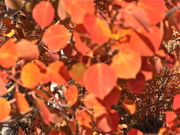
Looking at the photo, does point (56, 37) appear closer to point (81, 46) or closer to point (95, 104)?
point (81, 46)

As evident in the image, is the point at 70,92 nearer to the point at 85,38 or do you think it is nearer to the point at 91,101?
the point at 91,101

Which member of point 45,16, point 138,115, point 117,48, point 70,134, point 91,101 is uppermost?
point 45,16

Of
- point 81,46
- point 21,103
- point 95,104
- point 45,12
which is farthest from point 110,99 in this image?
point 45,12

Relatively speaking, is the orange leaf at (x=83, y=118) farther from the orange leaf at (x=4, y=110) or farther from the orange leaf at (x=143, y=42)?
the orange leaf at (x=143, y=42)

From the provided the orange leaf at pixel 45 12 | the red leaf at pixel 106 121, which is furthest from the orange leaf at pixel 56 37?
the red leaf at pixel 106 121

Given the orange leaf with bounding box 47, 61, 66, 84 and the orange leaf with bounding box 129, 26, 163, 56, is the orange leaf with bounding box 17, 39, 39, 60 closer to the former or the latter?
the orange leaf with bounding box 47, 61, 66, 84

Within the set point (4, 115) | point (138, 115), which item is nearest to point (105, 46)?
point (4, 115)

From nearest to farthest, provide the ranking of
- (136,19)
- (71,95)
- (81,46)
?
(136,19)
(81,46)
(71,95)
